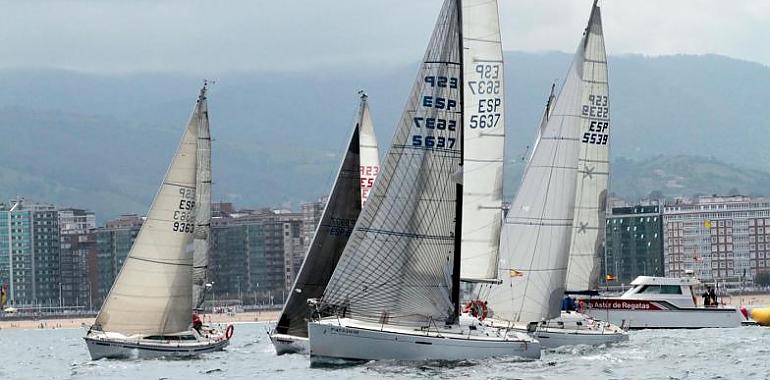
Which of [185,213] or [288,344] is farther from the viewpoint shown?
[185,213]

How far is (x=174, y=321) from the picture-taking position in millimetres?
55844

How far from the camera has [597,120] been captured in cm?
5772

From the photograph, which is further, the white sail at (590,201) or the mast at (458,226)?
the white sail at (590,201)

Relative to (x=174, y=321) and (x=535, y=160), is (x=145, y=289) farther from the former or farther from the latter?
(x=535, y=160)

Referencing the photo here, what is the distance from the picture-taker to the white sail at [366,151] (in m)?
53.8

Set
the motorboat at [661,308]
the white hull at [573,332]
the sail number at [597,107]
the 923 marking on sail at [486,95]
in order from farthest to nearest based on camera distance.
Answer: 1. the motorboat at [661,308]
2. the sail number at [597,107]
3. the white hull at [573,332]
4. the 923 marking on sail at [486,95]

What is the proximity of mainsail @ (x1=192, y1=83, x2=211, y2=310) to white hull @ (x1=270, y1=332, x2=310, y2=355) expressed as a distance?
6201 millimetres

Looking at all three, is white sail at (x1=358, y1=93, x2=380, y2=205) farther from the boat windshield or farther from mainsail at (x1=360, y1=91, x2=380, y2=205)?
the boat windshield

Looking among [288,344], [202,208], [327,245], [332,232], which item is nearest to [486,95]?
[332,232]

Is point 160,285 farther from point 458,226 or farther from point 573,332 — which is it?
point 458,226

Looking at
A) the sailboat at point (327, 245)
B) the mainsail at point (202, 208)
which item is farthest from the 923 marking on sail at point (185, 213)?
the sailboat at point (327, 245)

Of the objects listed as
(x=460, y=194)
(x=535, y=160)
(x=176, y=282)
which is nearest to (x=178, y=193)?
(x=176, y=282)

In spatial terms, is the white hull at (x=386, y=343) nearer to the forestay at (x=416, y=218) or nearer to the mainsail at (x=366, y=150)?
the forestay at (x=416, y=218)

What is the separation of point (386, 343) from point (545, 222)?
12237mm
